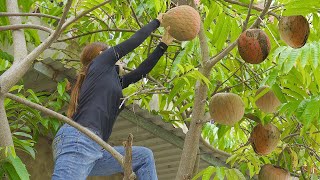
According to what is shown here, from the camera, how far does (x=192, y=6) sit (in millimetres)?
2869

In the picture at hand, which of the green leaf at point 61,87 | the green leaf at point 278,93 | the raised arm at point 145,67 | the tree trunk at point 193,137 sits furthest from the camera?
the green leaf at point 61,87

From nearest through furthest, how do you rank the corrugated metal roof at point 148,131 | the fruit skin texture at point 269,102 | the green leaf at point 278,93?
1. the green leaf at point 278,93
2. the fruit skin texture at point 269,102
3. the corrugated metal roof at point 148,131

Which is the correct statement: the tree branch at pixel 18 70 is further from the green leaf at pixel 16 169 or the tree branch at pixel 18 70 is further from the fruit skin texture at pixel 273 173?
the fruit skin texture at pixel 273 173

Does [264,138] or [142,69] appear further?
[264,138]

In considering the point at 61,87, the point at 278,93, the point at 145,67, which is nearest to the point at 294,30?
the point at 278,93

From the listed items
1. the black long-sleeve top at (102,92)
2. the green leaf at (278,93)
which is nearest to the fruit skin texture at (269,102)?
the green leaf at (278,93)

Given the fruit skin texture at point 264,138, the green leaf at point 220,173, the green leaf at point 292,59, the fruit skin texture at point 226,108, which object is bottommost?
the fruit skin texture at point 264,138

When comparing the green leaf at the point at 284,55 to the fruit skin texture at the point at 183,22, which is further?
the fruit skin texture at the point at 183,22

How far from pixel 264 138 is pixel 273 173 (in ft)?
0.67

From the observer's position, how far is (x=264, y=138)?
321 cm

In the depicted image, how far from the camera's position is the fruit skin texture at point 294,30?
246cm

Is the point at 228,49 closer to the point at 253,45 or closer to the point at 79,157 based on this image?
the point at 253,45

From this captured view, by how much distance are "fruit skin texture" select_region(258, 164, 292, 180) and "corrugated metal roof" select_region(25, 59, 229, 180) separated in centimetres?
34

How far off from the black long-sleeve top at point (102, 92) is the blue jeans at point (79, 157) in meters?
0.10
